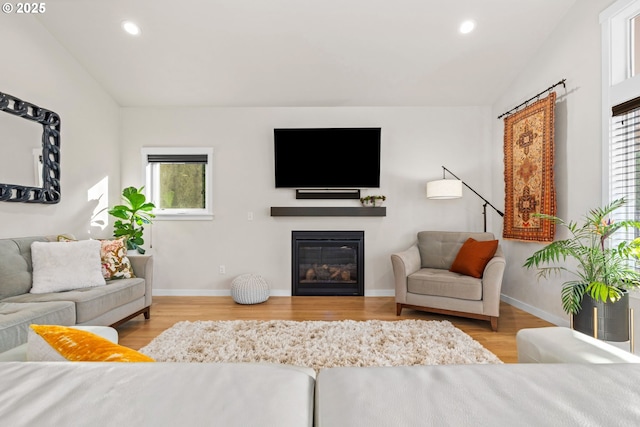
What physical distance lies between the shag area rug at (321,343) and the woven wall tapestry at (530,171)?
1457 mm

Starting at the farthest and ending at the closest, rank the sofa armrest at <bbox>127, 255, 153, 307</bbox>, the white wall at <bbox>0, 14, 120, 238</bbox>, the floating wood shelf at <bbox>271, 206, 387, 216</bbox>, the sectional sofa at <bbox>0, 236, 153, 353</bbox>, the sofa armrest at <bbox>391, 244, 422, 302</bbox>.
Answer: the floating wood shelf at <bbox>271, 206, 387, 216</bbox>, the sofa armrest at <bbox>391, 244, 422, 302</bbox>, the sofa armrest at <bbox>127, 255, 153, 307</bbox>, the white wall at <bbox>0, 14, 120, 238</bbox>, the sectional sofa at <bbox>0, 236, 153, 353</bbox>

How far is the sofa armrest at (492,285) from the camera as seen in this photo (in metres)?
2.93

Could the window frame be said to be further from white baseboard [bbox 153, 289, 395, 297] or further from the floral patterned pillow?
the floral patterned pillow

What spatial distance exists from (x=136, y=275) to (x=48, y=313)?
3.66 feet

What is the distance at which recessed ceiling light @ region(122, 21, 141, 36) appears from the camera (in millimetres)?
3128

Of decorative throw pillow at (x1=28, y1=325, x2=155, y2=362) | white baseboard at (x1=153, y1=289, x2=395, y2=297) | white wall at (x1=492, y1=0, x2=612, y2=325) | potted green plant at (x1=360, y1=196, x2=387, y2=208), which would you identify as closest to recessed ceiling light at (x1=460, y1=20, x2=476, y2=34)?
white wall at (x1=492, y1=0, x2=612, y2=325)

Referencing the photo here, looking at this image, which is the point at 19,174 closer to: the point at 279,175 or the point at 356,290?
the point at 279,175

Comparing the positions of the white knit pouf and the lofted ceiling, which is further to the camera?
the white knit pouf

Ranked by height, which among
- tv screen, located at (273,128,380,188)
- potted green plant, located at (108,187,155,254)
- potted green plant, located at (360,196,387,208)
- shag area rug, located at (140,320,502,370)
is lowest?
shag area rug, located at (140,320,502,370)

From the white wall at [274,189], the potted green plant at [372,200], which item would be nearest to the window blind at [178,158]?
the white wall at [274,189]

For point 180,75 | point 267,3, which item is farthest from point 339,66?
point 180,75

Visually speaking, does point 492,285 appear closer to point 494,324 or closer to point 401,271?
point 494,324

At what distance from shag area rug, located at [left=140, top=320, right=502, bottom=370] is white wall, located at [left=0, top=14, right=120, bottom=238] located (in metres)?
1.76

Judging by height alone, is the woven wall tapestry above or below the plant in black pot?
above
